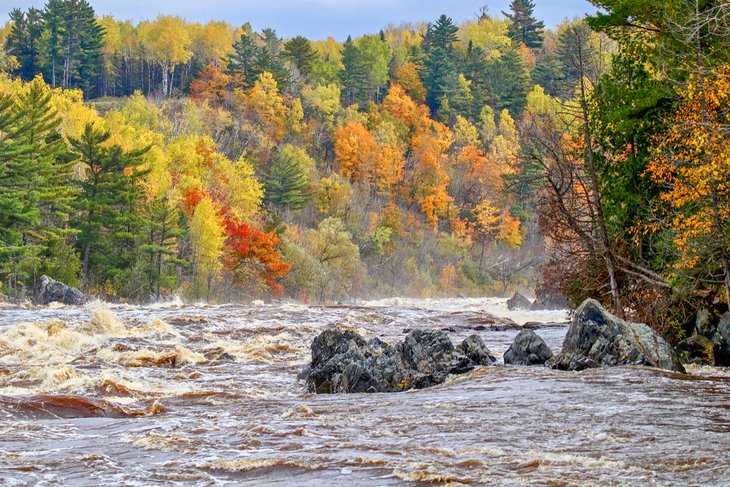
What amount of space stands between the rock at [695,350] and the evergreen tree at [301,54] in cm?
9617

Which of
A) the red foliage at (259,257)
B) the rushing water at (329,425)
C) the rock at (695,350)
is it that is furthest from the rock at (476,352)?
the red foliage at (259,257)

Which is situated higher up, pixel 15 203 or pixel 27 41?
pixel 27 41

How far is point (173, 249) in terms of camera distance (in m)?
50.3

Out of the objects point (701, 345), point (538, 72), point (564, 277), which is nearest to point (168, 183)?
point (564, 277)

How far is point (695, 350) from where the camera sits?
17.4 metres

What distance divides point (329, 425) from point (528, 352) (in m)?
7.59

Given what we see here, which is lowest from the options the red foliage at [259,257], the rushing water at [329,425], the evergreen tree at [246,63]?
the rushing water at [329,425]

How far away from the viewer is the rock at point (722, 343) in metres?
16.4

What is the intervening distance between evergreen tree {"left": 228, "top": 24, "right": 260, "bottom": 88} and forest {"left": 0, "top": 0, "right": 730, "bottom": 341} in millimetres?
287

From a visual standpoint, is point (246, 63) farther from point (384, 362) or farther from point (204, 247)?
point (384, 362)

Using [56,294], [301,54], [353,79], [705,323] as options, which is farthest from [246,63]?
[705,323]

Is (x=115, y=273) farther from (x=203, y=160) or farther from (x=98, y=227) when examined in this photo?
(x=203, y=160)

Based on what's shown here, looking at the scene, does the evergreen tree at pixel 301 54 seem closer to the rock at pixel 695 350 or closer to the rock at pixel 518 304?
the rock at pixel 518 304

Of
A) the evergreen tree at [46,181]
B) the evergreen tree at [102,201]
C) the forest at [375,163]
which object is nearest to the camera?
the forest at [375,163]
